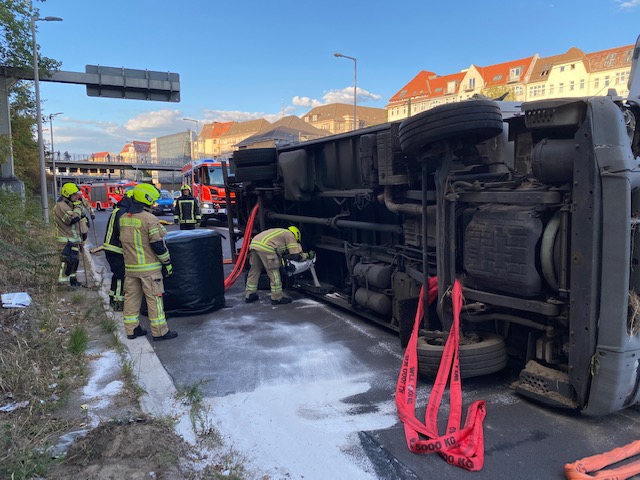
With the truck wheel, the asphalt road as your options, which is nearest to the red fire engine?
the asphalt road

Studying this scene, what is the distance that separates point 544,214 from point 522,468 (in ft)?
5.05

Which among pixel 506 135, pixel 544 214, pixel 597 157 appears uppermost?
pixel 506 135

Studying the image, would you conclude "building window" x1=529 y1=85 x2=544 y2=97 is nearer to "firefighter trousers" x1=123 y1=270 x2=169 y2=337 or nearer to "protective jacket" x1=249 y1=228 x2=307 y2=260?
"protective jacket" x1=249 y1=228 x2=307 y2=260

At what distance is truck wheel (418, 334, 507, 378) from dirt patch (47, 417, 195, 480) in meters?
1.84

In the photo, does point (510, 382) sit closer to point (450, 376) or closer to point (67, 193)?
point (450, 376)

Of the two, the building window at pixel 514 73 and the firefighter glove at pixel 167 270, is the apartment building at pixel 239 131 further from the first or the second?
the firefighter glove at pixel 167 270

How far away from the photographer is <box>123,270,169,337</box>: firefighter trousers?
16.8ft

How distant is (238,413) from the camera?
11.1ft

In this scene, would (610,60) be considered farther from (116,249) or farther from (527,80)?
(116,249)

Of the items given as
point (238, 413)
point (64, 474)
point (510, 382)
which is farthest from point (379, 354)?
point (64, 474)

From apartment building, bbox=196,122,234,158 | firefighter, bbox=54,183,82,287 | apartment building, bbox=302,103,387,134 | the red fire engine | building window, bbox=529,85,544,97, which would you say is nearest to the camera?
firefighter, bbox=54,183,82,287

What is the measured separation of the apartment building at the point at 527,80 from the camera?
195ft

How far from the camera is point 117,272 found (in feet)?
19.9

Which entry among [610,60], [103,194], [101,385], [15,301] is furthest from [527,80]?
[101,385]
